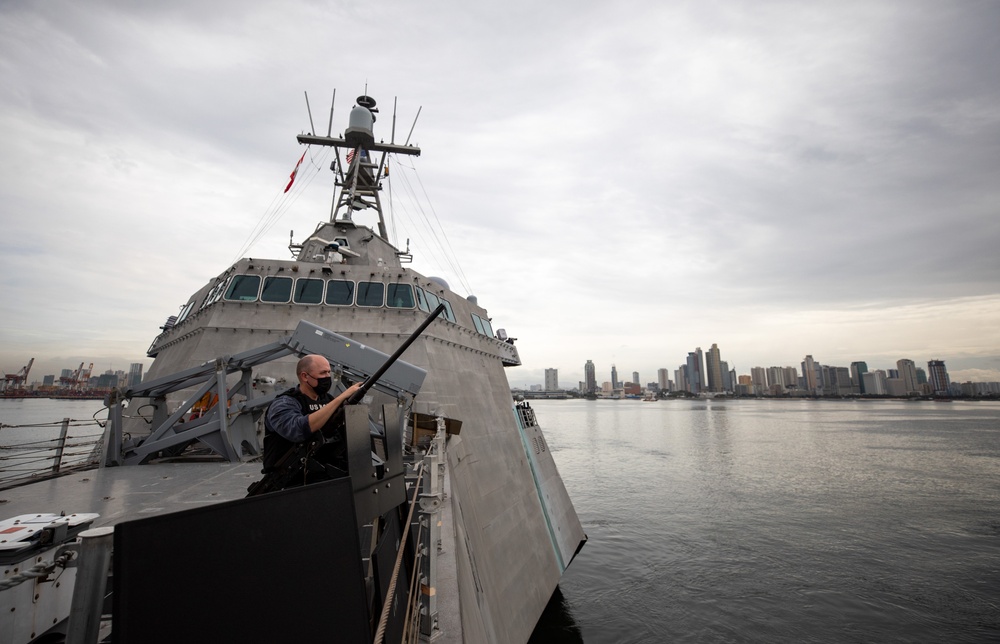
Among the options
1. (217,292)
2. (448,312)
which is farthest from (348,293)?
(217,292)

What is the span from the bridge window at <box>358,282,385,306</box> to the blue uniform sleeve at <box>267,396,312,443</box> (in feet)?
25.5

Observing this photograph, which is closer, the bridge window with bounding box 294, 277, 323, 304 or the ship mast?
the bridge window with bounding box 294, 277, 323, 304

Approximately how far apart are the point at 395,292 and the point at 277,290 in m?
2.64

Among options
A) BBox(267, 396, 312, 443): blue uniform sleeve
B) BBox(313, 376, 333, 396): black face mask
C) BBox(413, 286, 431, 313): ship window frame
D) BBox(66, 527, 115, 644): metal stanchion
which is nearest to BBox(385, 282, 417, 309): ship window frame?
BBox(413, 286, 431, 313): ship window frame

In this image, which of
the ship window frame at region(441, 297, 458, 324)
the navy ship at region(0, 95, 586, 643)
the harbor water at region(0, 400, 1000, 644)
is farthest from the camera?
the ship window frame at region(441, 297, 458, 324)

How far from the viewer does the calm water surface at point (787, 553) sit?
10.8 metres

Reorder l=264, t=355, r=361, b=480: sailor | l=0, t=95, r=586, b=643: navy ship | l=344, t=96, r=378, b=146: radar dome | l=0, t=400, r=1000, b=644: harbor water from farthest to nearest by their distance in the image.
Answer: l=344, t=96, r=378, b=146: radar dome < l=0, t=400, r=1000, b=644: harbor water < l=264, t=355, r=361, b=480: sailor < l=0, t=95, r=586, b=643: navy ship

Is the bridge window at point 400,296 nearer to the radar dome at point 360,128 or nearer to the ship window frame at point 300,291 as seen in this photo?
the ship window frame at point 300,291

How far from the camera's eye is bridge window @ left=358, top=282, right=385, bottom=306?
10078 mm

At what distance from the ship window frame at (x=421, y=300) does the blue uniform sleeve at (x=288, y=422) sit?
7619mm

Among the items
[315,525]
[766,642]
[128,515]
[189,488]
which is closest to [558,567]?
[766,642]

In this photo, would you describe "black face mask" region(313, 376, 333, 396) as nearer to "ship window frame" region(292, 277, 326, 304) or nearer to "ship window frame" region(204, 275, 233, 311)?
"ship window frame" region(292, 277, 326, 304)

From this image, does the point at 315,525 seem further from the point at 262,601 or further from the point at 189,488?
the point at 189,488

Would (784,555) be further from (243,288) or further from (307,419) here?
(243,288)
